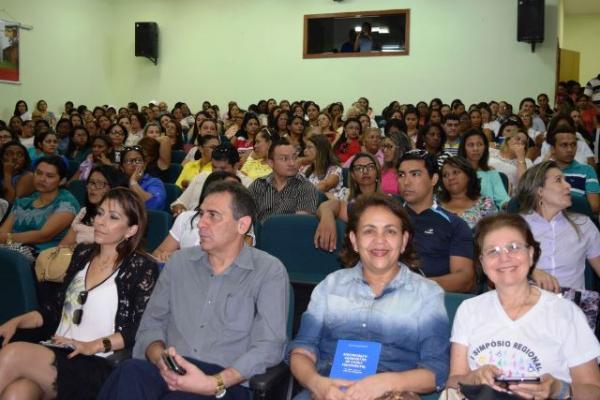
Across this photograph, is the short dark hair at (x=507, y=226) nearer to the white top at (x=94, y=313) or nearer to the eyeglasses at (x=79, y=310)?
the white top at (x=94, y=313)

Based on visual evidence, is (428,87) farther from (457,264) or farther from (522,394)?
(522,394)

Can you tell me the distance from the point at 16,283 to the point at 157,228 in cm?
115

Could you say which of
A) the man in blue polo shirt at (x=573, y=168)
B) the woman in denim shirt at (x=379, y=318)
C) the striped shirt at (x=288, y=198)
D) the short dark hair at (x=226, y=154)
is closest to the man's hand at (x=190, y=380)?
the woman in denim shirt at (x=379, y=318)

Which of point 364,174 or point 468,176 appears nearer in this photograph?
point 468,176

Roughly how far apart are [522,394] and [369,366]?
46 cm

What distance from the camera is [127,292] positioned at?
247 cm

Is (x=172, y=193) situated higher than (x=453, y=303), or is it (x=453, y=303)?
(x=172, y=193)

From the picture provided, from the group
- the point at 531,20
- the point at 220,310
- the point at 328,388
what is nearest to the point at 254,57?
the point at 531,20

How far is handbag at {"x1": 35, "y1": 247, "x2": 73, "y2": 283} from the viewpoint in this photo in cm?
286

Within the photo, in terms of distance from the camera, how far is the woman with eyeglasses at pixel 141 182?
15.2 ft

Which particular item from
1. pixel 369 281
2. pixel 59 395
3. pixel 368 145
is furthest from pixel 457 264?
pixel 368 145

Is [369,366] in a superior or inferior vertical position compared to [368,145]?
inferior

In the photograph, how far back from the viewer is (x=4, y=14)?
439 inches

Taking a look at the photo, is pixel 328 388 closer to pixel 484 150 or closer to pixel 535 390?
pixel 535 390
